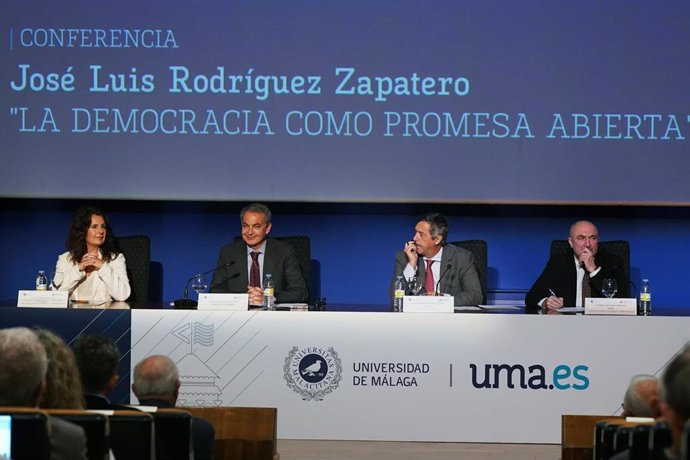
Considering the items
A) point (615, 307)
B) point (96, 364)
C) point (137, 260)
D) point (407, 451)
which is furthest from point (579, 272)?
point (96, 364)

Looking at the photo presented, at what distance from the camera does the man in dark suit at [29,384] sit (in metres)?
2.30

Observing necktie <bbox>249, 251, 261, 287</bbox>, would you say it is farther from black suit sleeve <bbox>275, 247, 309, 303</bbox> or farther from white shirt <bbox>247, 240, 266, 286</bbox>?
black suit sleeve <bbox>275, 247, 309, 303</bbox>

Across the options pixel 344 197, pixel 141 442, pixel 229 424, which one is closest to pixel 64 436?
pixel 141 442

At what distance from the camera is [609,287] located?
5.48m

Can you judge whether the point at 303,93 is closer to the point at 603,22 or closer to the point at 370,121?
the point at 370,121

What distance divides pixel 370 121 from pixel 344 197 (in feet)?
1.61

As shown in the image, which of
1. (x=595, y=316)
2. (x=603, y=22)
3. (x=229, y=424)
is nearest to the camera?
(x=229, y=424)

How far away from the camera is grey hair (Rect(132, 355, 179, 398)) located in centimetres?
308

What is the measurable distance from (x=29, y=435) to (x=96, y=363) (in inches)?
28.0

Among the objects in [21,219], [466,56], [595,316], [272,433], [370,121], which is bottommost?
[272,433]

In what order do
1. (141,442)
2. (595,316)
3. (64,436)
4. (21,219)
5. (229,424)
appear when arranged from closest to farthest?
(64,436)
(141,442)
(229,424)
(595,316)
(21,219)

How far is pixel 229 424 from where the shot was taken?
3492 millimetres

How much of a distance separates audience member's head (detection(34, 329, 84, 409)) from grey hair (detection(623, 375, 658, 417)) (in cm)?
159

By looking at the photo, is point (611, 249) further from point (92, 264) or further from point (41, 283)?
point (41, 283)
